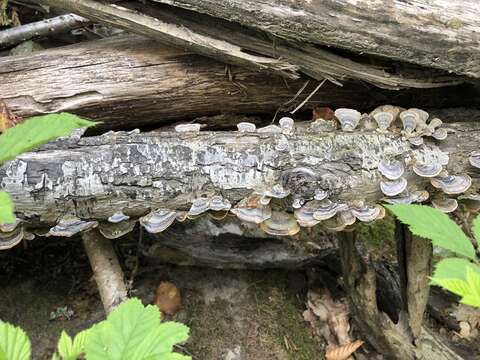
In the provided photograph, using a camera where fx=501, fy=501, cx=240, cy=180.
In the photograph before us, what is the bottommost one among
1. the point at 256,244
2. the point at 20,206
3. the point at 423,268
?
the point at 256,244

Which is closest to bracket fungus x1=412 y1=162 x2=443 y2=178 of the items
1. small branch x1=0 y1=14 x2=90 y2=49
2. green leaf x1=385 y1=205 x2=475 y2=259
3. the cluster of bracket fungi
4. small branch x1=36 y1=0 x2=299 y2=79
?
the cluster of bracket fungi

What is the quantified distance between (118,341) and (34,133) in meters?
0.66

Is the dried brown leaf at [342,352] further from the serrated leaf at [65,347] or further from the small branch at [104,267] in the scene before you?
the serrated leaf at [65,347]

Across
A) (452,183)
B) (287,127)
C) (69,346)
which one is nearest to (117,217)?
(287,127)

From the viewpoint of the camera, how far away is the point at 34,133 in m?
1.46

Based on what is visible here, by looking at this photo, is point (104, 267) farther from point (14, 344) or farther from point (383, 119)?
point (383, 119)

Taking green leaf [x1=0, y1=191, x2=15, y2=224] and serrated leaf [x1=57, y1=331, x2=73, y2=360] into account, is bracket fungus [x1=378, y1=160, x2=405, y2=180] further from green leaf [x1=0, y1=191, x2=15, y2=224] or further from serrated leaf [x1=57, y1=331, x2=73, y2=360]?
green leaf [x1=0, y1=191, x2=15, y2=224]

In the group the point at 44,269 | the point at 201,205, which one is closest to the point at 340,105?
the point at 201,205

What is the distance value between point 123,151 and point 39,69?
1134mm

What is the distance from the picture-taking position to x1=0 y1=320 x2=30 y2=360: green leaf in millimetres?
1423

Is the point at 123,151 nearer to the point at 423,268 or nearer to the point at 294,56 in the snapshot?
the point at 294,56

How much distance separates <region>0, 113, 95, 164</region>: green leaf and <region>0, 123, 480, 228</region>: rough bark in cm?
120

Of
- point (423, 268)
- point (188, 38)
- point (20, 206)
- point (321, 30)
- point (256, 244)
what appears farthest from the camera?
point (256, 244)

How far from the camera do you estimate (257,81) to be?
3.48m
